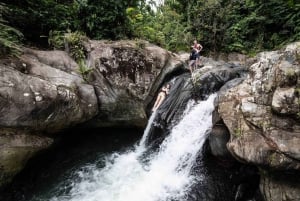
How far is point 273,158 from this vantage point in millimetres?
5371

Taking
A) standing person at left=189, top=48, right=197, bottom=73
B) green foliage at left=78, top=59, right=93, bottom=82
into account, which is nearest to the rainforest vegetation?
green foliage at left=78, top=59, right=93, bottom=82

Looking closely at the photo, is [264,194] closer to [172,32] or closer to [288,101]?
[288,101]

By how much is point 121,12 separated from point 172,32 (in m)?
8.25

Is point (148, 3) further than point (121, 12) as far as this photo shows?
Yes

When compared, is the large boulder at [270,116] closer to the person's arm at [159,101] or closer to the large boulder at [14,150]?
the person's arm at [159,101]

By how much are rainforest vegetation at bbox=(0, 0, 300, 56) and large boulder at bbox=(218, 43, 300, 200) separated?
6.44 m

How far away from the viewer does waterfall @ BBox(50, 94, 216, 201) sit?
707 cm

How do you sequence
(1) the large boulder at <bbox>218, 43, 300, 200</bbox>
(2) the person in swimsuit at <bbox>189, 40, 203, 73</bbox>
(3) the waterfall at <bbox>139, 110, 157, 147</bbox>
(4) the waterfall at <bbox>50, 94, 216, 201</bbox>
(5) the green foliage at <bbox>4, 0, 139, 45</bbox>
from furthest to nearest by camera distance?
(2) the person in swimsuit at <bbox>189, 40, 203, 73</bbox> → (3) the waterfall at <bbox>139, 110, 157, 147</bbox> → (5) the green foliage at <bbox>4, 0, 139, 45</bbox> → (4) the waterfall at <bbox>50, 94, 216, 201</bbox> → (1) the large boulder at <bbox>218, 43, 300, 200</bbox>

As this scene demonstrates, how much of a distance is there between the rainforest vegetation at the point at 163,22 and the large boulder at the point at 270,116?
6.44 metres

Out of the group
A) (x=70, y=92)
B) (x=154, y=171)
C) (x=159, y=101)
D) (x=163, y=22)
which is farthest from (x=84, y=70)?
(x=163, y=22)

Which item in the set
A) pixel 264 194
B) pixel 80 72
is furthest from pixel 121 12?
pixel 264 194

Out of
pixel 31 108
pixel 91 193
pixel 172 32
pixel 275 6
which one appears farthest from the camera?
pixel 172 32

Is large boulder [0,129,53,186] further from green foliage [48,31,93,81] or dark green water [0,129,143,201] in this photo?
green foliage [48,31,93,81]

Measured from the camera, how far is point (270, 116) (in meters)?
5.74
